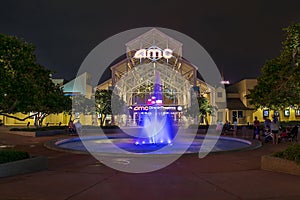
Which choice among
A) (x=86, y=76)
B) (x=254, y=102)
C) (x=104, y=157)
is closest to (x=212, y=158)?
(x=254, y=102)

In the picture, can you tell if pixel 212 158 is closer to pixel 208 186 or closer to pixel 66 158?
pixel 208 186

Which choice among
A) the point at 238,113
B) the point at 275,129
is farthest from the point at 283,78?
the point at 238,113

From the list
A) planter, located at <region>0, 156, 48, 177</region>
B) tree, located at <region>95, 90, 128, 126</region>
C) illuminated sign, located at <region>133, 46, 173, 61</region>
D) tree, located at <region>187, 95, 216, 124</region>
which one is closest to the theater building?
illuminated sign, located at <region>133, 46, 173, 61</region>

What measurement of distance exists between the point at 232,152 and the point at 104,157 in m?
5.52

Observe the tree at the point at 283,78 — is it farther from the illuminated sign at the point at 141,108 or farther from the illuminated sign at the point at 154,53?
the illuminated sign at the point at 141,108

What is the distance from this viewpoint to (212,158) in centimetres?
1173

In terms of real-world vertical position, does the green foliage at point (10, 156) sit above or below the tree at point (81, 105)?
below

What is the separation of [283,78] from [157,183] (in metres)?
4.57

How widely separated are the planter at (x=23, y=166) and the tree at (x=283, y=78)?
6.89m

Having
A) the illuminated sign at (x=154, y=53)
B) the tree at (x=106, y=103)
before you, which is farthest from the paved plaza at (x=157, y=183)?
the illuminated sign at (x=154, y=53)

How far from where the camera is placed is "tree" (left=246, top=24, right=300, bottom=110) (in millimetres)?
8484

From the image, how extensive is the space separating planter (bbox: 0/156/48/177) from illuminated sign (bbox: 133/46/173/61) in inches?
1542

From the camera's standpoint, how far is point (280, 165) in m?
8.77

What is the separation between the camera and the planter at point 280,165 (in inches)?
328
